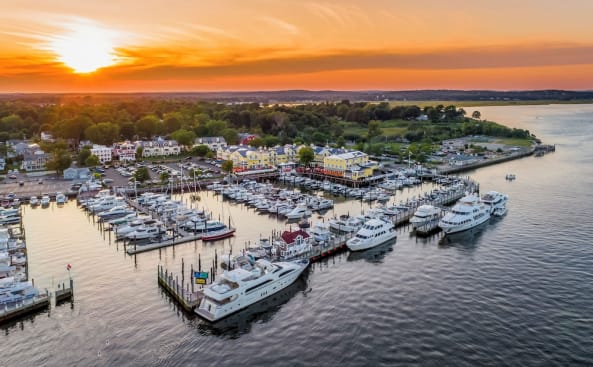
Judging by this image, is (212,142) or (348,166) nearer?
(348,166)

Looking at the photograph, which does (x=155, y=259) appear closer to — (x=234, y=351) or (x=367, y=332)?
(x=234, y=351)

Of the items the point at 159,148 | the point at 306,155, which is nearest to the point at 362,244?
the point at 306,155

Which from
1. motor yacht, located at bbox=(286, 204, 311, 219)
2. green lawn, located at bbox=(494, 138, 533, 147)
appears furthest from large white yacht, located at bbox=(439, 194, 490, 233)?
green lawn, located at bbox=(494, 138, 533, 147)

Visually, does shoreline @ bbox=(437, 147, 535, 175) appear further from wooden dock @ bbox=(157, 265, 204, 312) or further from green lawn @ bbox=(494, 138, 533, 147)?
wooden dock @ bbox=(157, 265, 204, 312)

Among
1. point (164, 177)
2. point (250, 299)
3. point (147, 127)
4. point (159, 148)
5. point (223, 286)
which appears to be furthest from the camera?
point (147, 127)

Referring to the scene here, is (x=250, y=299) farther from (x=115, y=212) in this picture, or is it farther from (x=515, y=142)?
(x=515, y=142)

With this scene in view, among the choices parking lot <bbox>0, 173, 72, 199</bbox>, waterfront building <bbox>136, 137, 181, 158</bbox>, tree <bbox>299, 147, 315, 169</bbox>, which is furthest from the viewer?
waterfront building <bbox>136, 137, 181, 158</bbox>

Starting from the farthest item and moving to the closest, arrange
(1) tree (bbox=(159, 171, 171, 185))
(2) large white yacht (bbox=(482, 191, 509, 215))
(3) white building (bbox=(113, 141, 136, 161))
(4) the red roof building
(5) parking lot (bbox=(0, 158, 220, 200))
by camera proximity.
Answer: (3) white building (bbox=(113, 141, 136, 161)) < (1) tree (bbox=(159, 171, 171, 185)) < (5) parking lot (bbox=(0, 158, 220, 200)) < (2) large white yacht (bbox=(482, 191, 509, 215)) < (4) the red roof building
